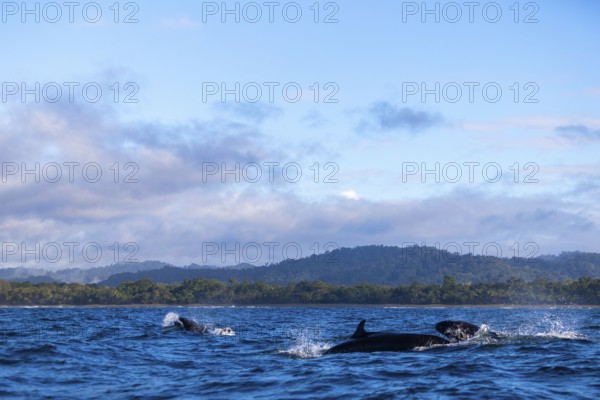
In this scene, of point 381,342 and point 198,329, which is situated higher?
point 381,342

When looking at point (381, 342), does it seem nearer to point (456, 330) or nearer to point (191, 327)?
point (456, 330)

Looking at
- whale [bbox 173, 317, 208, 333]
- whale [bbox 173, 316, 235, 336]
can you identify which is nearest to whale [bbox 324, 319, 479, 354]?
whale [bbox 173, 316, 235, 336]

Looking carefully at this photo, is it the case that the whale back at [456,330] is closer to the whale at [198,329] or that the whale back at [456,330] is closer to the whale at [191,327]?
the whale at [198,329]

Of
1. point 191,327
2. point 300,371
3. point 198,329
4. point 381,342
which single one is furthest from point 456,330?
point 191,327

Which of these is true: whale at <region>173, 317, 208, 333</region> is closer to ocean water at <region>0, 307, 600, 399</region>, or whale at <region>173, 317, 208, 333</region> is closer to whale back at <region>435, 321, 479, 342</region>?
ocean water at <region>0, 307, 600, 399</region>

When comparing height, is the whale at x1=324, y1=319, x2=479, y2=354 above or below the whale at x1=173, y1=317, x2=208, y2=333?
above

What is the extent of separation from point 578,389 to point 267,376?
8674 millimetres

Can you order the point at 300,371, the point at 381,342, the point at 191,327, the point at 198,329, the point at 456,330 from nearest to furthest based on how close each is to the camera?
the point at 300,371 → the point at 381,342 → the point at 456,330 → the point at 198,329 → the point at 191,327

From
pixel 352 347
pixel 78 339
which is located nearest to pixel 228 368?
pixel 352 347

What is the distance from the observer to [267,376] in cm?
2314

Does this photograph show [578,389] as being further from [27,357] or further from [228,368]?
[27,357]

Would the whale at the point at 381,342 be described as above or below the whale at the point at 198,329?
above

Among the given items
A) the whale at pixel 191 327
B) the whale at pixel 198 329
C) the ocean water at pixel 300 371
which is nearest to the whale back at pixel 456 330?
the ocean water at pixel 300 371

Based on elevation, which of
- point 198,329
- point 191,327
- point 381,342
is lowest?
point 198,329
